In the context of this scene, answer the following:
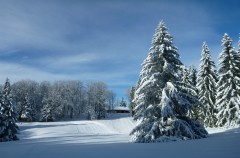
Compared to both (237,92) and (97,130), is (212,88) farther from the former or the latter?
(97,130)

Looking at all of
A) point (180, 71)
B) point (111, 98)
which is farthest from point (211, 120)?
point (111, 98)

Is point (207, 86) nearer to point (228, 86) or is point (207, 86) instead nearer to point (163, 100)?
point (228, 86)

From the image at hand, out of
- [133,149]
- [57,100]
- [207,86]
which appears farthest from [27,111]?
[133,149]

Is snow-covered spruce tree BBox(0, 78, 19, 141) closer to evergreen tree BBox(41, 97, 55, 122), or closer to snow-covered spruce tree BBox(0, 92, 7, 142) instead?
snow-covered spruce tree BBox(0, 92, 7, 142)

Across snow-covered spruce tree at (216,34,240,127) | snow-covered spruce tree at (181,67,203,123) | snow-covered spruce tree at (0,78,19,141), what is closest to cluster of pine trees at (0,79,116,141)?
snow-covered spruce tree at (0,78,19,141)

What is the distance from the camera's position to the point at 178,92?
2233cm

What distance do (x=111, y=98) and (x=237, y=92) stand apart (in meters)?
107

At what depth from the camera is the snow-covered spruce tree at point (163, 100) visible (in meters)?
21.0

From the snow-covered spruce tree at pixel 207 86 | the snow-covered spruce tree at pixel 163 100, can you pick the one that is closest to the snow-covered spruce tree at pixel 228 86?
the snow-covered spruce tree at pixel 207 86

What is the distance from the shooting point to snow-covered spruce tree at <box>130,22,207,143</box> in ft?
68.7

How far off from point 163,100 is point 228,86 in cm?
1670

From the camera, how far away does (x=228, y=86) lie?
3341cm

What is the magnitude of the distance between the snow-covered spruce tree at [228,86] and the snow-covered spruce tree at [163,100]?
41.0ft

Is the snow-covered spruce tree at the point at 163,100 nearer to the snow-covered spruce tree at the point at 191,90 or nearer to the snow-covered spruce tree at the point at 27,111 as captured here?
the snow-covered spruce tree at the point at 191,90
